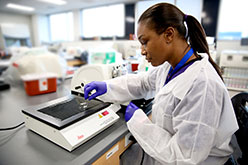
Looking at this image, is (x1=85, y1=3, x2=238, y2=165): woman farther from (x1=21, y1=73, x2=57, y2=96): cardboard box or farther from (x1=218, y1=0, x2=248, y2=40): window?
(x1=218, y1=0, x2=248, y2=40): window

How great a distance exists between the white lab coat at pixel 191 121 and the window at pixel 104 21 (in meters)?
3.27

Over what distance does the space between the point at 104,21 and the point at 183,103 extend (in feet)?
13.1

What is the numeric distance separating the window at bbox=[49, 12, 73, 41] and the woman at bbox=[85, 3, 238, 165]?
6101 millimetres

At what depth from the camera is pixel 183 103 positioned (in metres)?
0.57

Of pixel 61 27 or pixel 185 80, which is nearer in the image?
pixel 185 80

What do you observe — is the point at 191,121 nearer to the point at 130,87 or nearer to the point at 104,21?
the point at 130,87

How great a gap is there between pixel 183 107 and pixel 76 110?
0.49 m

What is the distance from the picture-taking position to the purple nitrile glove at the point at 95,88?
→ 83 centimetres

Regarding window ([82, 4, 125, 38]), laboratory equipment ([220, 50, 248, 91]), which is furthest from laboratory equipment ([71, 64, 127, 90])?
window ([82, 4, 125, 38])

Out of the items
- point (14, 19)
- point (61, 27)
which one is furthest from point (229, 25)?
point (14, 19)

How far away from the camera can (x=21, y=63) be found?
1.51 metres

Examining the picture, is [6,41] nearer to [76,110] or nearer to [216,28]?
[76,110]

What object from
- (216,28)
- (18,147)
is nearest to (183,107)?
(18,147)

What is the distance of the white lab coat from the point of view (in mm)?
523
